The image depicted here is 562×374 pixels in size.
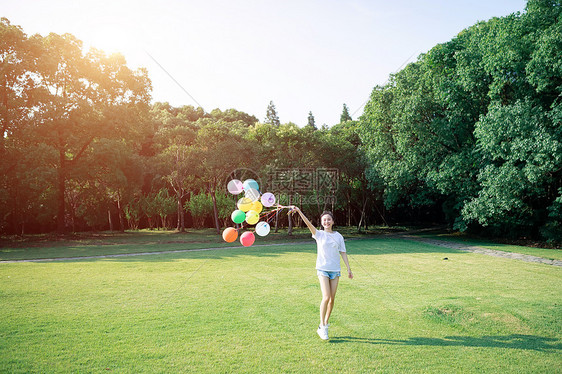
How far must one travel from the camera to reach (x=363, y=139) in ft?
73.3

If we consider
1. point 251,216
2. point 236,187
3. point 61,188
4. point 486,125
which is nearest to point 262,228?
point 251,216

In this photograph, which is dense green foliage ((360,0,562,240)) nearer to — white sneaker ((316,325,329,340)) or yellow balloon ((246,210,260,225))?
yellow balloon ((246,210,260,225))

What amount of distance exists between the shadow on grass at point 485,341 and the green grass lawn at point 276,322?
0.01m

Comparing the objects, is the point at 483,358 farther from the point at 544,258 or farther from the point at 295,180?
the point at 295,180

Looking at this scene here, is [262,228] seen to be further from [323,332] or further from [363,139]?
[363,139]

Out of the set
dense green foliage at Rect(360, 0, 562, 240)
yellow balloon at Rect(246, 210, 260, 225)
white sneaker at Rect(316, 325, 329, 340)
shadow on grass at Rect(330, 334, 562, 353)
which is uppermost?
dense green foliage at Rect(360, 0, 562, 240)

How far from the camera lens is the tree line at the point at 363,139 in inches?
561

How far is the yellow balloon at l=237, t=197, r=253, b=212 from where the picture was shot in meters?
6.14

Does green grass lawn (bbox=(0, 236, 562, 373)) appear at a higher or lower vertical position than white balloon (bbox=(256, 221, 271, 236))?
lower

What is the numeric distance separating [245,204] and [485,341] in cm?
411

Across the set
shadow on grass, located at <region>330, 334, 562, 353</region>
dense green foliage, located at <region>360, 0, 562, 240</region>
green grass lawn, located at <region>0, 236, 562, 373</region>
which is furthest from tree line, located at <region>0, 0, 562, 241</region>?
shadow on grass, located at <region>330, 334, 562, 353</region>

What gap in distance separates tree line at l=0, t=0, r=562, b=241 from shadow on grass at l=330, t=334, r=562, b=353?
34.7ft

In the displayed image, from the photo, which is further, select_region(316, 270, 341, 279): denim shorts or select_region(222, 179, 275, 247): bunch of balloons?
select_region(222, 179, 275, 247): bunch of balloons

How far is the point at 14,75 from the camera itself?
1953 cm
